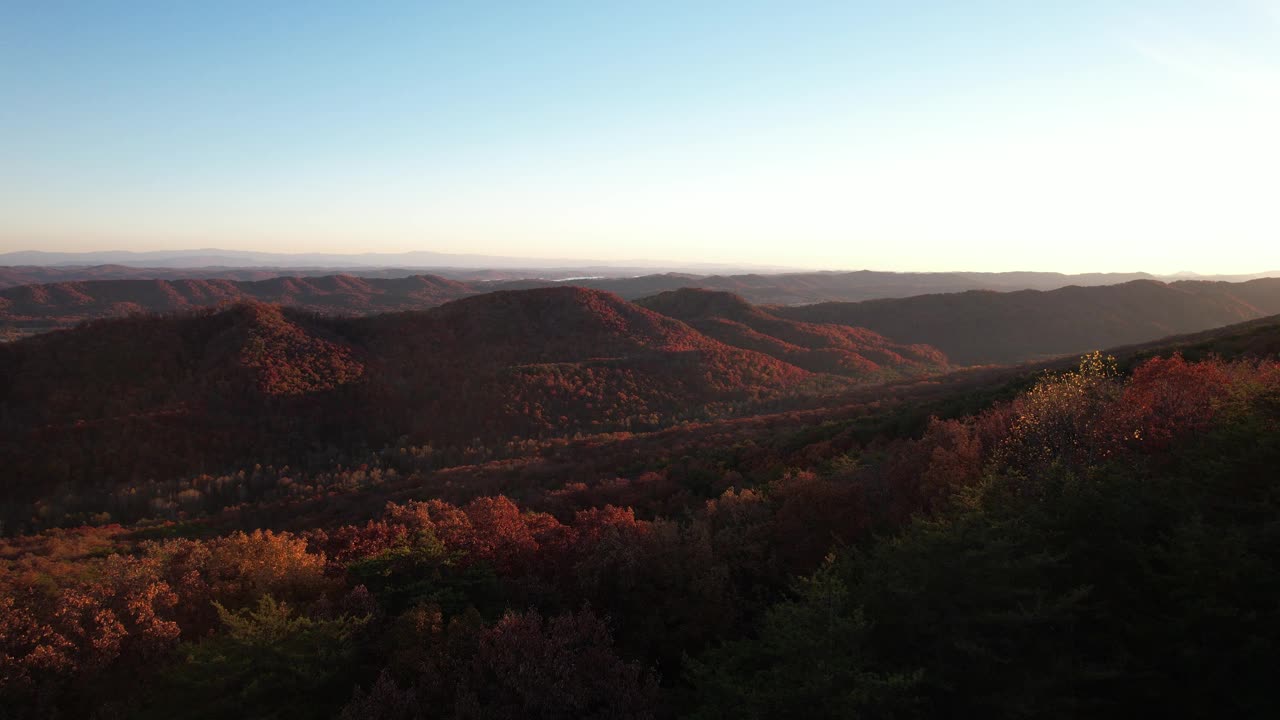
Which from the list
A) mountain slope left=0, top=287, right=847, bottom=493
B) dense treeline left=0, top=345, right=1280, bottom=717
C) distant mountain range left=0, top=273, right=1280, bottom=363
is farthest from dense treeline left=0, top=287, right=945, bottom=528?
dense treeline left=0, top=345, right=1280, bottom=717

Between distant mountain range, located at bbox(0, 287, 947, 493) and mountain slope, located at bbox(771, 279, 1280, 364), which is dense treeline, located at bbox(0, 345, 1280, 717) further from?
mountain slope, located at bbox(771, 279, 1280, 364)

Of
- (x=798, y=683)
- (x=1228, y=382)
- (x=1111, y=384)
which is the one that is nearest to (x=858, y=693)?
(x=798, y=683)

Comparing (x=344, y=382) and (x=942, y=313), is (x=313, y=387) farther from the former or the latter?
(x=942, y=313)

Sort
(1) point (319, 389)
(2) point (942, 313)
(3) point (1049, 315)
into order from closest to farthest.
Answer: (1) point (319, 389), (3) point (1049, 315), (2) point (942, 313)

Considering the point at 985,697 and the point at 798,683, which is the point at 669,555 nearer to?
the point at 798,683

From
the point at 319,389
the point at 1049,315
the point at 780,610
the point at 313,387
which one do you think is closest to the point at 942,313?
the point at 1049,315

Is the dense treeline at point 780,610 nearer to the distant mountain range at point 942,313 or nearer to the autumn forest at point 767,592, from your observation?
the autumn forest at point 767,592

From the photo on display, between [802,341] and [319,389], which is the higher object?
[802,341]
